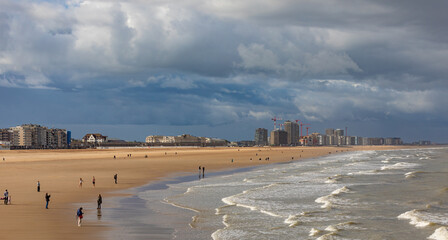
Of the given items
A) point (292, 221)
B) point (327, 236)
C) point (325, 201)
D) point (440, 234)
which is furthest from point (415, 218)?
point (325, 201)

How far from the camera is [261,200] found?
37094 mm

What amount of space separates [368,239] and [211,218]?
1043cm

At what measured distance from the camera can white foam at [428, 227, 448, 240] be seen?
23.2 metres

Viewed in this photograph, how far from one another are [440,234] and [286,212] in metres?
10.6

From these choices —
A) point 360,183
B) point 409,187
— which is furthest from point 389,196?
point 360,183

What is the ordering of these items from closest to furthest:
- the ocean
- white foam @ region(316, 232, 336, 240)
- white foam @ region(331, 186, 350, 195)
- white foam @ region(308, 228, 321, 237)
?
white foam @ region(316, 232, 336, 240)
white foam @ region(308, 228, 321, 237)
the ocean
white foam @ region(331, 186, 350, 195)

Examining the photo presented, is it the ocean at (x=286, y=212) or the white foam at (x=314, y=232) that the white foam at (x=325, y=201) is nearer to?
the ocean at (x=286, y=212)

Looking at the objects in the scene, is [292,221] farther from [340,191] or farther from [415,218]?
[340,191]

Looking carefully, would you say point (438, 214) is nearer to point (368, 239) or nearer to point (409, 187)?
point (368, 239)

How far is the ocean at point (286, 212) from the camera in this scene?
2444 cm

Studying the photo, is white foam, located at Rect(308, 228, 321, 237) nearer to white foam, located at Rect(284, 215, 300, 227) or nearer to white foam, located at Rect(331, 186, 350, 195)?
white foam, located at Rect(284, 215, 300, 227)

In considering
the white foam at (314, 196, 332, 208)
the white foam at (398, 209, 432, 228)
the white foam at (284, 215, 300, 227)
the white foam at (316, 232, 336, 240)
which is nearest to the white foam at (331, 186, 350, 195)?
the white foam at (314, 196, 332, 208)

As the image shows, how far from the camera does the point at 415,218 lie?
2827cm

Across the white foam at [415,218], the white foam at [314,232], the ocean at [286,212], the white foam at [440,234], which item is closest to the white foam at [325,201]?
the ocean at [286,212]
